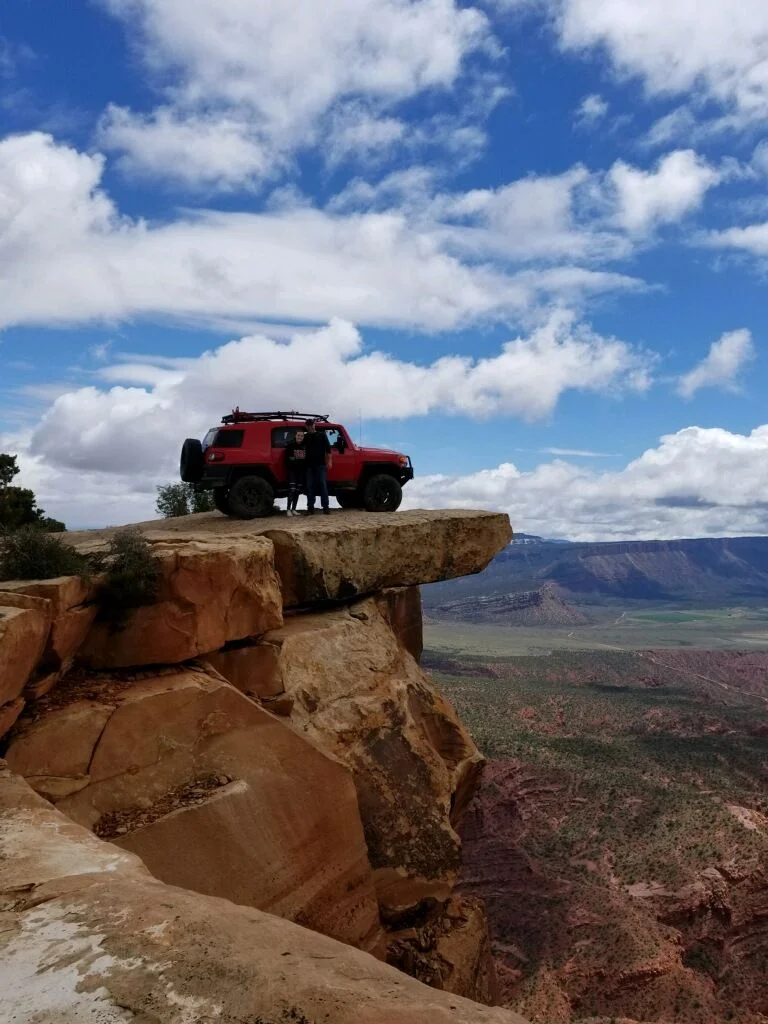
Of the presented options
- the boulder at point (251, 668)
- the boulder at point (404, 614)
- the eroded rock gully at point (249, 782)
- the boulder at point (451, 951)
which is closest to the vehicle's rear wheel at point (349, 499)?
the eroded rock gully at point (249, 782)

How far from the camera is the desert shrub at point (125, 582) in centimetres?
1253

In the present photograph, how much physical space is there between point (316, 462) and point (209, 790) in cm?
922

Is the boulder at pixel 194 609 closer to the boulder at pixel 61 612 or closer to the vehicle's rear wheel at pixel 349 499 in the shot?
the boulder at pixel 61 612

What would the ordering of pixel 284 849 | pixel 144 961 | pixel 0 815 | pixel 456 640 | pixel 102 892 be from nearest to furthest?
1. pixel 144 961
2. pixel 102 892
3. pixel 0 815
4. pixel 284 849
5. pixel 456 640

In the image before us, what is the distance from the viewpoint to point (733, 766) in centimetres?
4588

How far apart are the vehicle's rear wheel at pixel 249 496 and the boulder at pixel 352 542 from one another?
346mm

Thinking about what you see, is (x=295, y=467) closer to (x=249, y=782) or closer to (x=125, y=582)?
(x=125, y=582)

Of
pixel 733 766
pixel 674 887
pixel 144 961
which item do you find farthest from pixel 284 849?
pixel 733 766

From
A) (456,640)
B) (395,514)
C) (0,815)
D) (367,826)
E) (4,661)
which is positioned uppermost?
(395,514)

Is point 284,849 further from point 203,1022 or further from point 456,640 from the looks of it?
point 456,640

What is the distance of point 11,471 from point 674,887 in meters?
30.2

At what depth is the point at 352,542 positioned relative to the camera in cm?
1734

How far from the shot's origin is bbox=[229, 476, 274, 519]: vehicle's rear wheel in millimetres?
18703

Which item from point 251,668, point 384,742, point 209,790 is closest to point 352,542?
point 251,668
